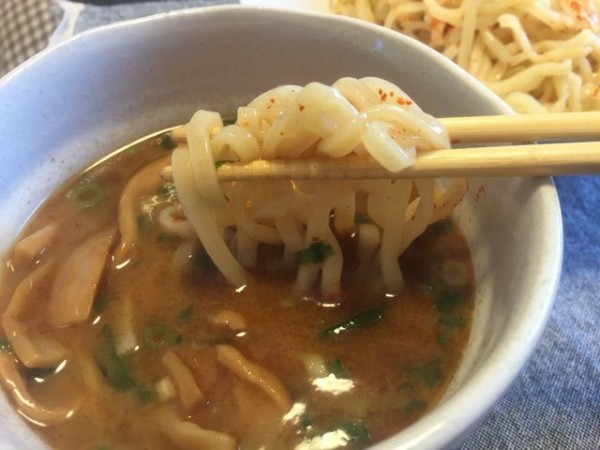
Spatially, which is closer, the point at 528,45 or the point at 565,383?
the point at 565,383

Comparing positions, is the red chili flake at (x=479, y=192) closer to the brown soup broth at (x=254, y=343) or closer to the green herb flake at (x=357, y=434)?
the brown soup broth at (x=254, y=343)

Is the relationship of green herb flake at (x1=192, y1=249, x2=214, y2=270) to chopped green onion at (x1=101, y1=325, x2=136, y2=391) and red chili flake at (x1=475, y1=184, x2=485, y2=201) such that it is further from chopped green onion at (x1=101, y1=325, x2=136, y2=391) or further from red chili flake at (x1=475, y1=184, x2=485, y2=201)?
red chili flake at (x1=475, y1=184, x2=485, y2=201)

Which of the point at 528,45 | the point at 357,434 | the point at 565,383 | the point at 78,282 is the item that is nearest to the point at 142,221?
the point at 78,282

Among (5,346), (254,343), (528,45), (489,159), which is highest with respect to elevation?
(489,159)

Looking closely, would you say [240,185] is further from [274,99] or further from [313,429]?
[313,429]

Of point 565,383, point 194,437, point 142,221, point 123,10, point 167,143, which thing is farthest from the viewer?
point 123,10

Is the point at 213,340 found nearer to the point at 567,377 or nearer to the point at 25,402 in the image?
the point at 25,402

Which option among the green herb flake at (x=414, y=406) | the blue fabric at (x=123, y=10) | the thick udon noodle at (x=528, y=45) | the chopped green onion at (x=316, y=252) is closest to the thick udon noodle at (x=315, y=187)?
the chopped green onion at (x=316, y=252)

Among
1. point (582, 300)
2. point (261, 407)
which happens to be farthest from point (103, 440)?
point (582, 300)
